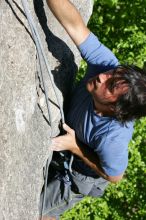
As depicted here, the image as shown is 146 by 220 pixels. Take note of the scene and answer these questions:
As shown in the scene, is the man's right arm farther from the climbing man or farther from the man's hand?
the man's hand

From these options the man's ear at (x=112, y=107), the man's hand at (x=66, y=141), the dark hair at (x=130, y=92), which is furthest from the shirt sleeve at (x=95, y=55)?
the man's hand at (x=66, y=141)

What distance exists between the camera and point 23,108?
285 centimetres

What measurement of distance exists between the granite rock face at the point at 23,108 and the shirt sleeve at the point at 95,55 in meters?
0.20

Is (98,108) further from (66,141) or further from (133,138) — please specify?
(133,138)

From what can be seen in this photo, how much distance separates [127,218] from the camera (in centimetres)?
683

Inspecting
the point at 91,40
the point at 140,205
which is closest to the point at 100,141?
the point at 91,40

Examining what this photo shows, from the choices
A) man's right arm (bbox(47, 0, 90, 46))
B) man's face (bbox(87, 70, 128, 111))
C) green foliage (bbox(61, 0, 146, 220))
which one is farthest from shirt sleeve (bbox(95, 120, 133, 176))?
green foliage (bbox(61, 0, 146, 220))

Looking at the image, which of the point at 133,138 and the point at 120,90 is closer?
the point at 120,90

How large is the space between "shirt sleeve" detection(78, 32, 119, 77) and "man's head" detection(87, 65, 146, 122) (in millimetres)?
151

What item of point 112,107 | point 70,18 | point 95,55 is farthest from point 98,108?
point 70,18

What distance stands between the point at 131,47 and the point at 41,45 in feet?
11.3

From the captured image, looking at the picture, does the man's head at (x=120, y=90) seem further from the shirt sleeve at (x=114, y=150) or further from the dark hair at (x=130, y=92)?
the shirt sleeve at (x=114, y=150)

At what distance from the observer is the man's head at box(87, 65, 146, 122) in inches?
127

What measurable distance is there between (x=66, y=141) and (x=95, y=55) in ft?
1.96
